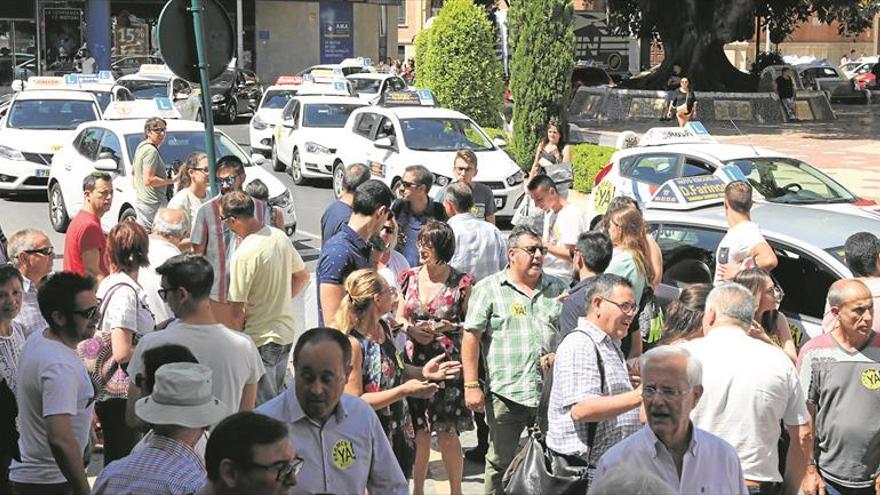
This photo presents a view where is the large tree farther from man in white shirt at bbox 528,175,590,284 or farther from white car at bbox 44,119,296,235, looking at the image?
man in white shirt at bbox 528,175,590,284

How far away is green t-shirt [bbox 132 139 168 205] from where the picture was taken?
12883 millimetres

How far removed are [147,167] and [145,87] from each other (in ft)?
67.6

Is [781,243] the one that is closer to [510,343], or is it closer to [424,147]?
[510,343]

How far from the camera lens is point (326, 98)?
24.2 meters

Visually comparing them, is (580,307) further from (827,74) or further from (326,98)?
(827,74)

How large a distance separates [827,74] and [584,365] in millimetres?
46973

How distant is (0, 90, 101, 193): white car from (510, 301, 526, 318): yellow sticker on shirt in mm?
13919

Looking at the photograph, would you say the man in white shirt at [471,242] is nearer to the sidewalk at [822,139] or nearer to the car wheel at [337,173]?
the car wheel at [337,173]

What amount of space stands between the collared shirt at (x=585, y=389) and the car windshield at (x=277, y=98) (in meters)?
22.1

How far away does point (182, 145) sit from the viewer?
16.3 meters

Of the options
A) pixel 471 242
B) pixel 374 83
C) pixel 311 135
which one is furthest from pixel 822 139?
pixel 471 242

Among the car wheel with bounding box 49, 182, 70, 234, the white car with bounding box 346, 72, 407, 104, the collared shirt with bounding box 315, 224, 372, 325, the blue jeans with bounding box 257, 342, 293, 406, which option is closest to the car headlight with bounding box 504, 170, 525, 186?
the car wheel with bounding box 49, 182, 70, 234

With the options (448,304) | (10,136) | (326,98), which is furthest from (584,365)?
(326,98)

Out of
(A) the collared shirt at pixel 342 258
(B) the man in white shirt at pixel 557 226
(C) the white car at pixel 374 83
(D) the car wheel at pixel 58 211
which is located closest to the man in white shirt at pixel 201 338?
(A) the collared shirt at pixel 342 258
